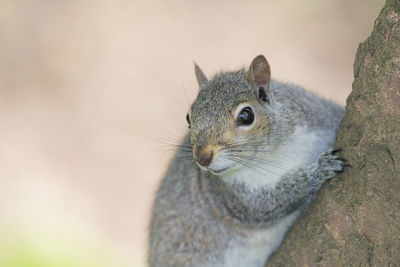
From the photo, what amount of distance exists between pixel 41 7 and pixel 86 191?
8.58 feet

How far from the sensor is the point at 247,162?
3.14m

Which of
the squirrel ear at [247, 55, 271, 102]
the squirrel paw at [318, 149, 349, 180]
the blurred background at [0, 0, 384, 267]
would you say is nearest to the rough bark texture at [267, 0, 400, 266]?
the squirrel paw at [318, 149, 349, 180]

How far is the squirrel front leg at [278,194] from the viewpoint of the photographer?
2893 mm

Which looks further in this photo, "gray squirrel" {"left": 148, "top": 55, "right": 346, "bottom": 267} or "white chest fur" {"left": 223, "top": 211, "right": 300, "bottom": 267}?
"white chest fur" {"left": 223, "top": 211, "right": 300, "bottom": 267}

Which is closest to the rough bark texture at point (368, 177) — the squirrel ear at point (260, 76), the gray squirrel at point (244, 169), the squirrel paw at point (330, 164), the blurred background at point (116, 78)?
the squirrel paw at point (330, 164)

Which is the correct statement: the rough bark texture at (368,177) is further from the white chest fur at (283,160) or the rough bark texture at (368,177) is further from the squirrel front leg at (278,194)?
the white chest fur at (283,160)

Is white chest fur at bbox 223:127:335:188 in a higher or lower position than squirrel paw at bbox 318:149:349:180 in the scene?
lower

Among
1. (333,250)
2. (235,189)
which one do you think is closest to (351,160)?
(333,250)

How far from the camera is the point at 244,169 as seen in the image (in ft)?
Answer: 10.6

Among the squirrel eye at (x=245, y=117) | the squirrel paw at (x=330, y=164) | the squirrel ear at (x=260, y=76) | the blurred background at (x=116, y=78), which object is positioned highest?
the squirrel ear at (x=260, y=76)

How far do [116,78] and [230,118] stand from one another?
178 inches

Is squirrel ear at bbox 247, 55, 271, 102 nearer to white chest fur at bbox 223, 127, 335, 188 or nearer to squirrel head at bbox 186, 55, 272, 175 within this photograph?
squirrel head at bbox 186, 55, 272, 175

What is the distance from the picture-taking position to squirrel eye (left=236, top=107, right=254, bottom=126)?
303 cm

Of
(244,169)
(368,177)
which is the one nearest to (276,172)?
(244,169)
